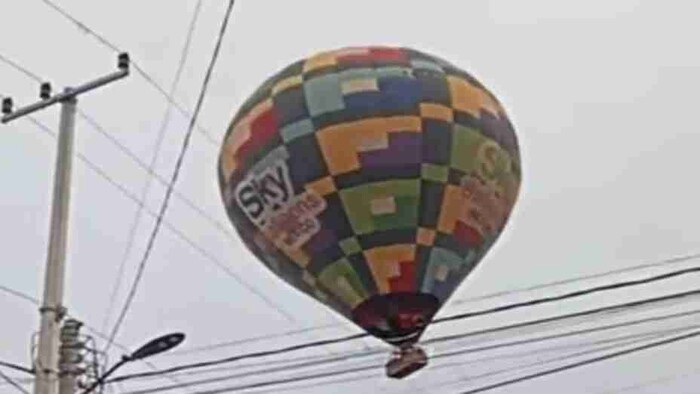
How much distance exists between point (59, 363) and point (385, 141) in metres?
3.90

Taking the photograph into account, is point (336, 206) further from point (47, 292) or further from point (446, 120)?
point (47, 292)

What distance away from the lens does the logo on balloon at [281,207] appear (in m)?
18.7

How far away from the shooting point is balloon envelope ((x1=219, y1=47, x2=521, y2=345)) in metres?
18.7

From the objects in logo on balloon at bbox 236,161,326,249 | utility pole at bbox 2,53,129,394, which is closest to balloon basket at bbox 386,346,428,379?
logo on balloon at bbox 236,161,326,249

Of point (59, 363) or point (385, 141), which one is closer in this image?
point (385, 141)

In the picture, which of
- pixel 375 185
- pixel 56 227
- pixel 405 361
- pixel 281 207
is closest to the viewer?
Answer: pixel 405 361

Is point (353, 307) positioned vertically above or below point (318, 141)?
below

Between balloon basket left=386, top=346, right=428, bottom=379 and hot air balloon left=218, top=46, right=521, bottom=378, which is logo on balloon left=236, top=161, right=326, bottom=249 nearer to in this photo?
hot air balloon left=218, top=46, right=521, bottom=378

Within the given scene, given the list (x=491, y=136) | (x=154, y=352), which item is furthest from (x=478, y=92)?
(x=154, y=352)

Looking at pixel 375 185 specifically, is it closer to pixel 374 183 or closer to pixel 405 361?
pixel 374 183

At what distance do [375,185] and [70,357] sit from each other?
3.91 meters

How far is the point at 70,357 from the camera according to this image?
2088 cm

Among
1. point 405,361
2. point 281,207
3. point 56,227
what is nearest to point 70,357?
point 56,227

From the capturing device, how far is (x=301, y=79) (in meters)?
19.1
